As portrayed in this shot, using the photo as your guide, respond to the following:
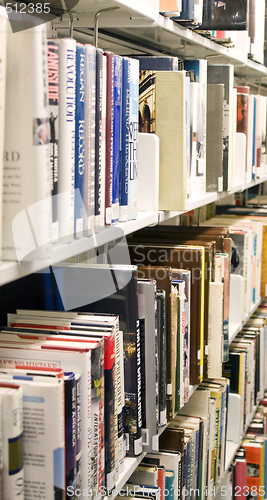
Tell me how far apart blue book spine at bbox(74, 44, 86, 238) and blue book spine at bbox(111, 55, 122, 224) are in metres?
0.14

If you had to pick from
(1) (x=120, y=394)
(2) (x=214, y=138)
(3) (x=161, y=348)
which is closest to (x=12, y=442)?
(1) (x=120, y=394)

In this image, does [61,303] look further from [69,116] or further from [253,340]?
[253,340]

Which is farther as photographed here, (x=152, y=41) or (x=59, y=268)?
(x=152, y=41)

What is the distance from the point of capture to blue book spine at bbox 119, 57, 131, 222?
1113 mm

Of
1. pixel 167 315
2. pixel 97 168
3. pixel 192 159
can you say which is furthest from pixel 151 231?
pixel 97 168

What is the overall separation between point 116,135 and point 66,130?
210mm

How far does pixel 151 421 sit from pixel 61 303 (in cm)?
32

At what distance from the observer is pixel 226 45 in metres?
1.91

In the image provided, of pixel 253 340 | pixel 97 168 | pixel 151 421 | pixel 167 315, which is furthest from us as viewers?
pixel 253 340

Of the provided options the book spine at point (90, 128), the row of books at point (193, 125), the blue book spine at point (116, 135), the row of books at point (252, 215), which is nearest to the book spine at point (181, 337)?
the row of books at point (193, 125)

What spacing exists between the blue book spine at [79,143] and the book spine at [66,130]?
0.8 inches

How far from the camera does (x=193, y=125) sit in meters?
1.59

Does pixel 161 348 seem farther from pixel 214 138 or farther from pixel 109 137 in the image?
pixel 214 138

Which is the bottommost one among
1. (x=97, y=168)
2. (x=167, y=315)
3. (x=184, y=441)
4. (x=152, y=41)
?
(x=184, y=441)
